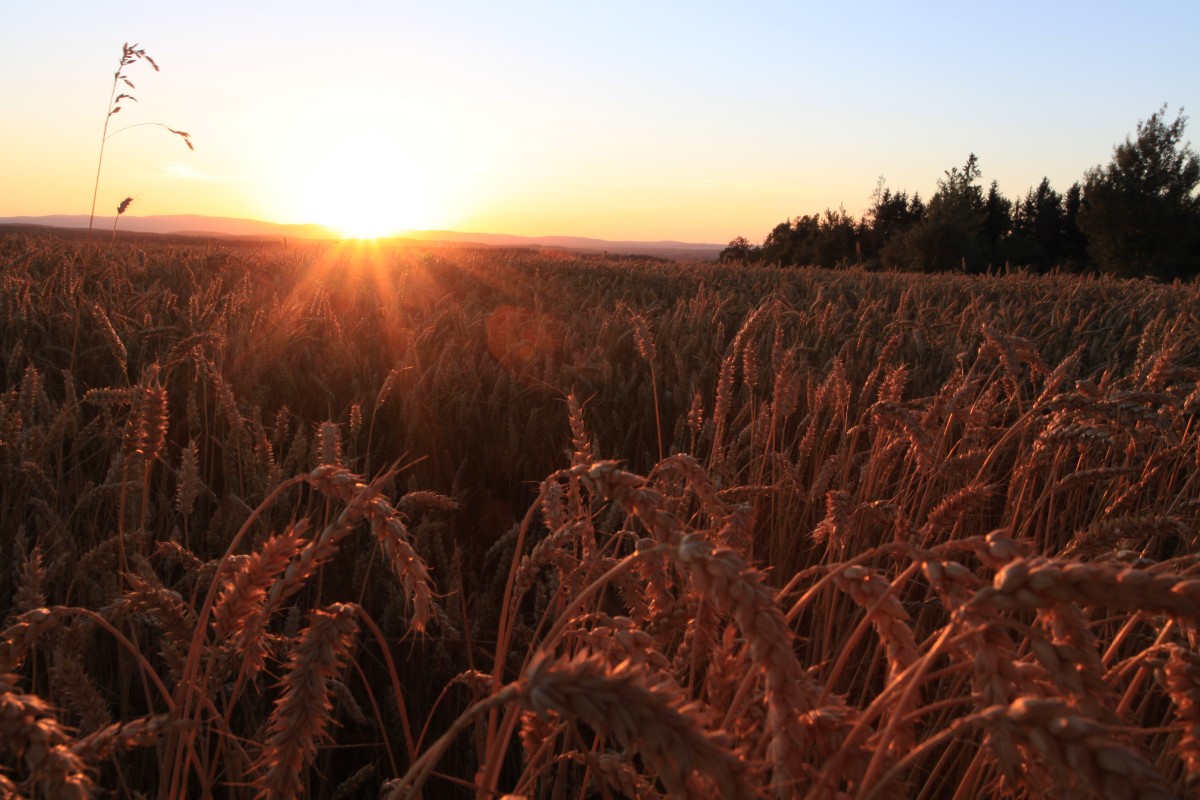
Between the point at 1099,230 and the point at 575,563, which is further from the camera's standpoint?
the point at 1099,230

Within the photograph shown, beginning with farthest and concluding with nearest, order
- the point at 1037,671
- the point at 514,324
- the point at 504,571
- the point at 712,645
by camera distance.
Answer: the point at 514,324, the point at 504,571, the point at 712,645, the point at 1037,671

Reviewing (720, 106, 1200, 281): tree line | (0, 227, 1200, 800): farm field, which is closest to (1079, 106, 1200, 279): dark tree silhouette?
(720, 106, 1200, 281): tree line

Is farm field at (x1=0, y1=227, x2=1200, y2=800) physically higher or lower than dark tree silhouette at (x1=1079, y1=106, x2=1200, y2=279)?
lower

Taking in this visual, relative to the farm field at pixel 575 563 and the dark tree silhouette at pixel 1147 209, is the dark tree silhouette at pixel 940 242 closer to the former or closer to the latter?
the dark tree silhouette at pixel 1147 209

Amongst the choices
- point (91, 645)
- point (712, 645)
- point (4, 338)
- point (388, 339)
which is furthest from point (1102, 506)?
point (4, 338)

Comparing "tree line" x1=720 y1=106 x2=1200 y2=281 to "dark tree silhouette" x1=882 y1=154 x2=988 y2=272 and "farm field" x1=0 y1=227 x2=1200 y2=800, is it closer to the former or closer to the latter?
"dark tree silhouette" x1=882 y1=154 x2=988 y2=272

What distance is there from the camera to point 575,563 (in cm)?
144

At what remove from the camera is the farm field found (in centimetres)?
71

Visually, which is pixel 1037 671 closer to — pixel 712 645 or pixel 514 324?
pixel 712 645

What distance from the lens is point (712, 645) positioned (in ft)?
3.86

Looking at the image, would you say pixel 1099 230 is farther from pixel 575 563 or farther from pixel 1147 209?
pixel 575 563

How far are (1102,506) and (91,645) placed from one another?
3.03 m

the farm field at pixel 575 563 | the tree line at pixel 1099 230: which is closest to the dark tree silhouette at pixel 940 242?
the tree line at pixel 1099 230

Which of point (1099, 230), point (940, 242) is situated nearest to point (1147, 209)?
point (1099, 230)
